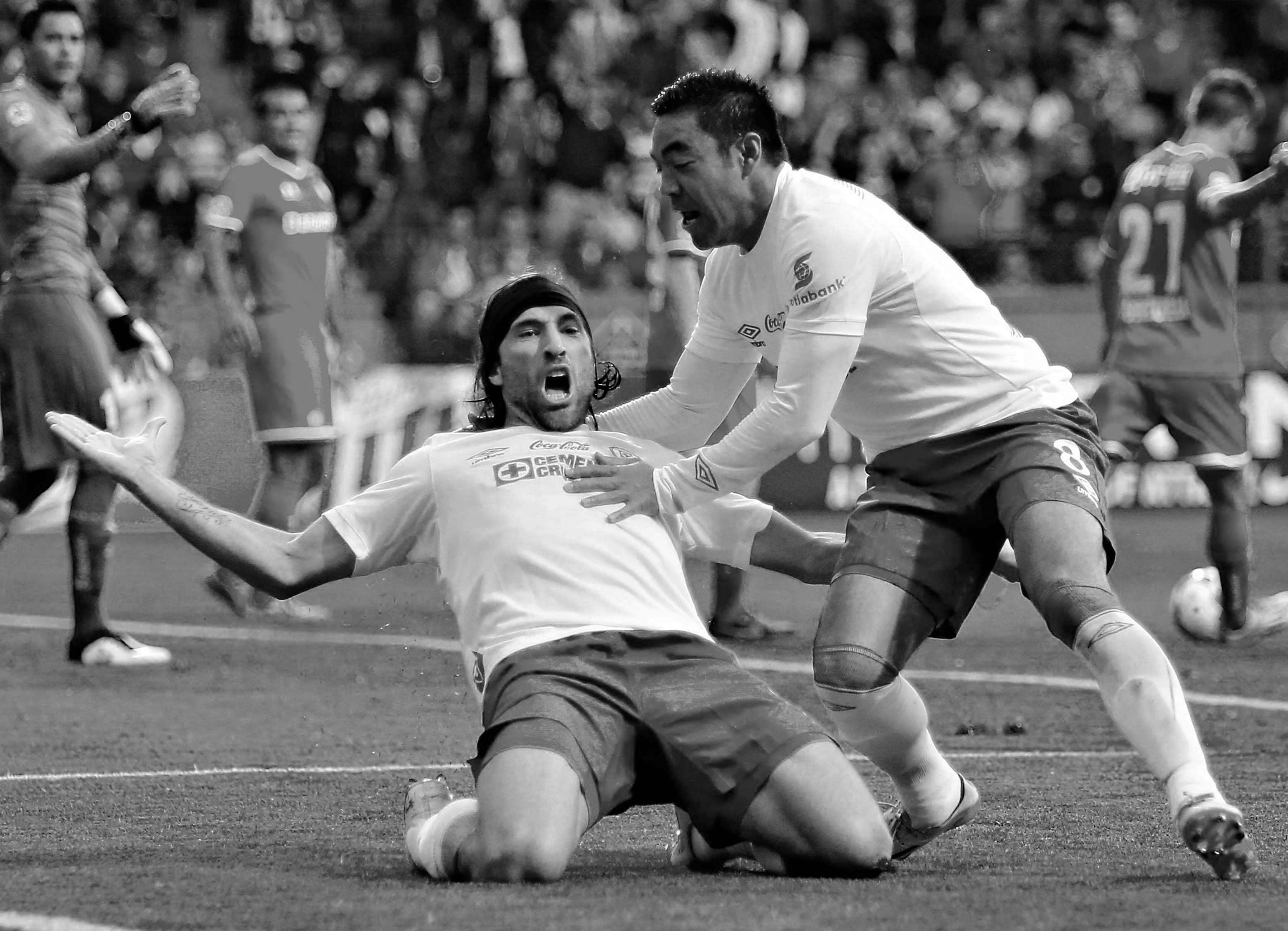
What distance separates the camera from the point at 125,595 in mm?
12109

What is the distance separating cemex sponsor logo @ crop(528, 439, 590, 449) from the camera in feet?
15.8

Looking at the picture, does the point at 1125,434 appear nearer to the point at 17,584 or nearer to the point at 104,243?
the point at 17,584

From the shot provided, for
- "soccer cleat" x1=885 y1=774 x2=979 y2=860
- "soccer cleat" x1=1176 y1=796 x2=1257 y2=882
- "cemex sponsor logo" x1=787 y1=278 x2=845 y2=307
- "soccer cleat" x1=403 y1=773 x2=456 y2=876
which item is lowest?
"soccer cleat" x1=885 y1=774 x2=979 y2=860

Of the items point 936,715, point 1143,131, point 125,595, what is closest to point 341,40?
point 1143,131

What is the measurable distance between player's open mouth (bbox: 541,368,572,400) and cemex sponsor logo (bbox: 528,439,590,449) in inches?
4.0

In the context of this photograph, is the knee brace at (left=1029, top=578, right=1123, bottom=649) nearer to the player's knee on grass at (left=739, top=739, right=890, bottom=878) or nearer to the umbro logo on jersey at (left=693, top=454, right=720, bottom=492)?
the player's knee on grass at (left=739, top=739, right=890, bottom=878)

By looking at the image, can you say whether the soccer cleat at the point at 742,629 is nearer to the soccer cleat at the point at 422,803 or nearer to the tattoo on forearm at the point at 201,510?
the soccer cleat at the point at 422,803

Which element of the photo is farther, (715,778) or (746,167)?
(746,167)

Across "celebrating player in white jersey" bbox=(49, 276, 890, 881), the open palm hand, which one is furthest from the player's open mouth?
the open palm hand

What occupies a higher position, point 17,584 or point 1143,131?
point 1143,131

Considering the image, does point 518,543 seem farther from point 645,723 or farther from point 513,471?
point 645,723

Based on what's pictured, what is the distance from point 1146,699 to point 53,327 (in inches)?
227

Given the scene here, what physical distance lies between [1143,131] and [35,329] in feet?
40.4

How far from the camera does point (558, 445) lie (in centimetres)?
484
